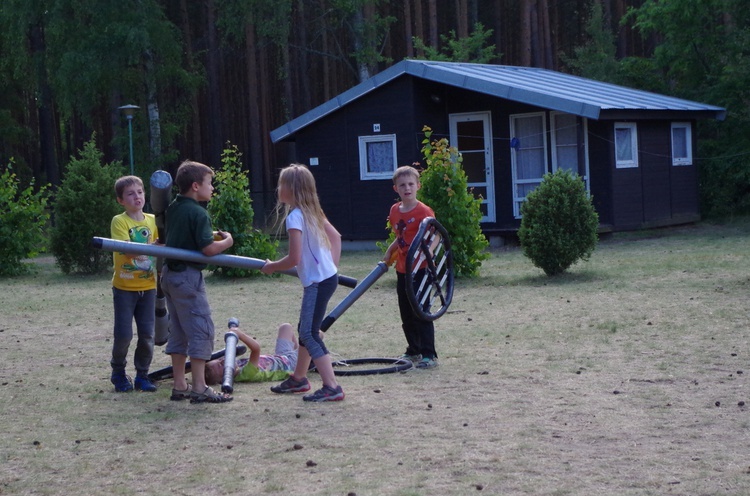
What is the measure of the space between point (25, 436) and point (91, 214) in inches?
506

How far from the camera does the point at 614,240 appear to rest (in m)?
21.2

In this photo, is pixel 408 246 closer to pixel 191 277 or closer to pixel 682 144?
pixel 191 277

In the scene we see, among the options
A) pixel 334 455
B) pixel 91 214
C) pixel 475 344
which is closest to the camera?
pixel 334 455

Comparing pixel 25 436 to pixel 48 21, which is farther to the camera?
pixel 48 21

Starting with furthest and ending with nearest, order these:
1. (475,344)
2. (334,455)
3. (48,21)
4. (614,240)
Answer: (48,21) < (614,240) < (475,344) < (334,455)

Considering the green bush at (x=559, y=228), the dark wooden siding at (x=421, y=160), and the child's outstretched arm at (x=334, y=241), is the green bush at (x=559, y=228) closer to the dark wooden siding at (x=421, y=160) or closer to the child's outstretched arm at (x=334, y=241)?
the dark wooden siding at (x=421, y=160)

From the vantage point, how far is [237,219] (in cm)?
1684

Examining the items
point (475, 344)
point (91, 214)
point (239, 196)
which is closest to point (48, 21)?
point (91, 214)

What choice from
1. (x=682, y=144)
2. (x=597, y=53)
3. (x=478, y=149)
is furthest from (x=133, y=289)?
(x=597, y=53)

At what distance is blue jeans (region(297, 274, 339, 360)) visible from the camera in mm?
6645

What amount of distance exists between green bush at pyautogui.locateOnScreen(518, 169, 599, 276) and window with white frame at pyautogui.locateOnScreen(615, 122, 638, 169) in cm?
756

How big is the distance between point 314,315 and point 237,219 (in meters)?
10.4

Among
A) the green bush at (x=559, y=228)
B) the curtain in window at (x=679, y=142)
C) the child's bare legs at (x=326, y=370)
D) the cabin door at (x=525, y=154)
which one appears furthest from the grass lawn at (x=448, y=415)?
the curtain in window at (x=679, y=142)

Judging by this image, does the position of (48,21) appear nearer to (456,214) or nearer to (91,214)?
(91,214)
